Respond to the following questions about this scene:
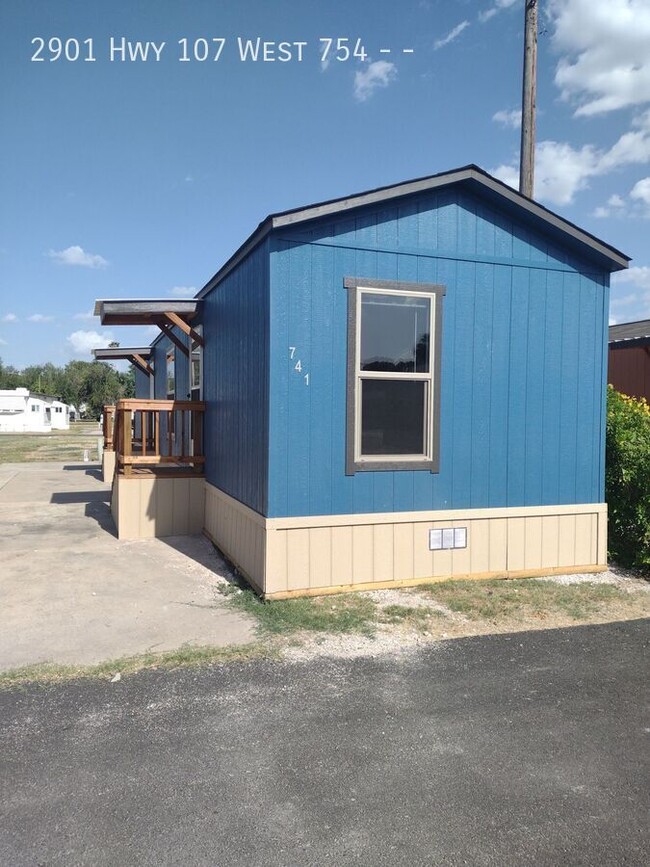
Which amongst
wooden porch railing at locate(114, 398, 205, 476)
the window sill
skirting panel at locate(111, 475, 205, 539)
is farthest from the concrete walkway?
the window sill

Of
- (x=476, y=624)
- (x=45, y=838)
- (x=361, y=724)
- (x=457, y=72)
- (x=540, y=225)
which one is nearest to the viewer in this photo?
(x=45, y=838)

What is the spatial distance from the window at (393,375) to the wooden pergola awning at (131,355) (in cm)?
936

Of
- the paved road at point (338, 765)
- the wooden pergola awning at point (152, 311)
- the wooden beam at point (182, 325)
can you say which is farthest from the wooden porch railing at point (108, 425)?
the paved road at point (338, 765)

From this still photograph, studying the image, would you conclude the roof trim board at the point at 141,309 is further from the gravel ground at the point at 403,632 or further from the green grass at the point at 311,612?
the gravel ground at the point at 403,632

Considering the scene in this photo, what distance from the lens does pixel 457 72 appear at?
7750 millimetres

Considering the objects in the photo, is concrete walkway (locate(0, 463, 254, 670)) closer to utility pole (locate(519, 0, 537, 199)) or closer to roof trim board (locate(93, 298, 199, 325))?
roof trim board (locate(93, 298, 199, 325))

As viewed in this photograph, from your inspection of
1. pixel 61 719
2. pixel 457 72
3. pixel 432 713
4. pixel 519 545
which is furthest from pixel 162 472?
pixel 457 72

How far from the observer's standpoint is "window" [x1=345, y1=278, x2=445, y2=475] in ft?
17.4

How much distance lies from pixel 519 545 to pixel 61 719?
4144 mm

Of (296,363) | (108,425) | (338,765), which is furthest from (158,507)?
(108,425)

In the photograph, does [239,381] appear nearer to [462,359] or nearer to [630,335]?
[462,359]

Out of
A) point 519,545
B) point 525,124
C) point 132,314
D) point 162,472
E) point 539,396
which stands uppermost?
point 525,124

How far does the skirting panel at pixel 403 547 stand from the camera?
5.17 meters

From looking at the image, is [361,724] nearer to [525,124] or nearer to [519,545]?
[519,545]
